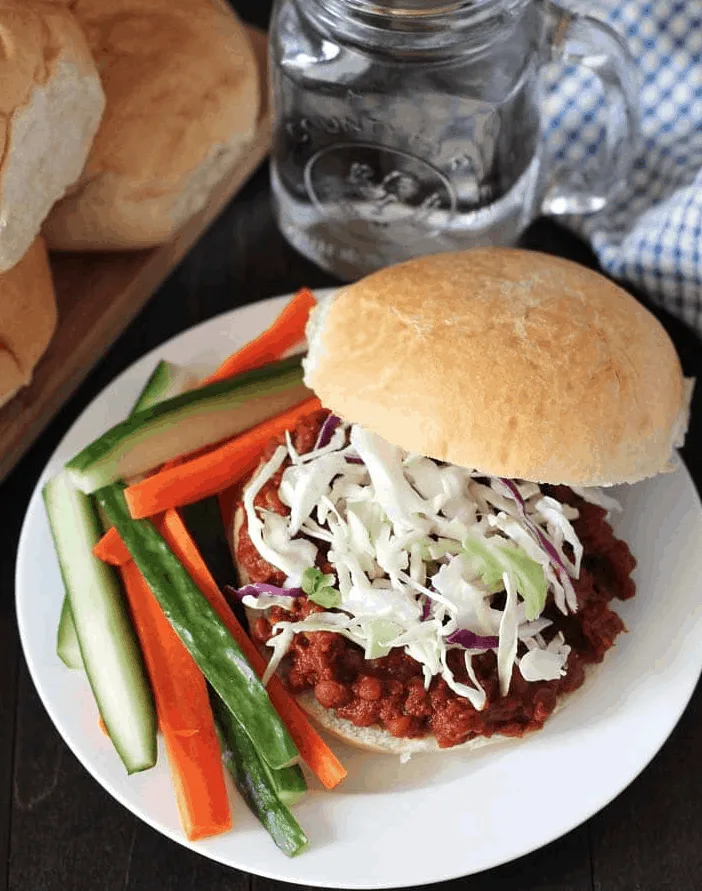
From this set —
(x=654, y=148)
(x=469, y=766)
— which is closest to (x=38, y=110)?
(x=469, y=766)

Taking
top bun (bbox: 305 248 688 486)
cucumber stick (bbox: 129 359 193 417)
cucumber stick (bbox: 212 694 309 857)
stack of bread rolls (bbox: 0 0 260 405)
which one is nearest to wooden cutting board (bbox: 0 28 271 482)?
stack of bread rolls (bbox: 0 0 260 405)

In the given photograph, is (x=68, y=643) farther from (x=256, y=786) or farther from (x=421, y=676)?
(x=421, y=676)

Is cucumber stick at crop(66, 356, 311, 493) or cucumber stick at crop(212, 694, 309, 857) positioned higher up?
cucumber stick at crop(66, 356, 311, 493)

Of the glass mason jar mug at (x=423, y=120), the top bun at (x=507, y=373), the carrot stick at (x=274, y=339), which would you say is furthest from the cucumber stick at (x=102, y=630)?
the glass mason jar mug at (x=423, y=120)

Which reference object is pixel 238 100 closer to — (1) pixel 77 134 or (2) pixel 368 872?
(1) pixel 77 134

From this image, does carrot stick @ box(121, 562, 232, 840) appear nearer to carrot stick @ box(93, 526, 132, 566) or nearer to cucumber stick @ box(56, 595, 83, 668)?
carrot stick @ box(93, 526, 132, 566)

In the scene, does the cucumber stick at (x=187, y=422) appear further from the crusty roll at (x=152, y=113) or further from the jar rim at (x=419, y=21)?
the jar rim at (x=419, y=21)
